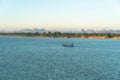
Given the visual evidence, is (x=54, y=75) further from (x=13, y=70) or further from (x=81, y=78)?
(x=13, y=70)

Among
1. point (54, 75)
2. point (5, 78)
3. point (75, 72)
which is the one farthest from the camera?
point (75, 72)

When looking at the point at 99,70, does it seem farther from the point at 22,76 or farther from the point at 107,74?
the point at 22,76

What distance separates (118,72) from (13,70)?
46.2 ft

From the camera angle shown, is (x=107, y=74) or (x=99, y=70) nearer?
(x=107, y=74)

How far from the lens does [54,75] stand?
3853 cm

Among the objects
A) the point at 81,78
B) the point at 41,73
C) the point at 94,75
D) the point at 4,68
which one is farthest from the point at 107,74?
the point at 4,68

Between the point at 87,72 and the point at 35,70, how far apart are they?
23.2ft


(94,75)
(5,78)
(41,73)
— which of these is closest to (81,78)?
(94,75)

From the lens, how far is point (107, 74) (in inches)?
1590

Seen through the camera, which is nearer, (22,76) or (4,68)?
(22,76)

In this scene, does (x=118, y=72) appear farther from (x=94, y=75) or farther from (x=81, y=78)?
(x=81, y=78)

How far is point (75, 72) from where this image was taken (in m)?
41.3

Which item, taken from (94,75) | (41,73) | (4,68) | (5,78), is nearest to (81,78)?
(94,75)

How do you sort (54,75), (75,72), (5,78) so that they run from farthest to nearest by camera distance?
(75,72), (54,75), (5,78)
